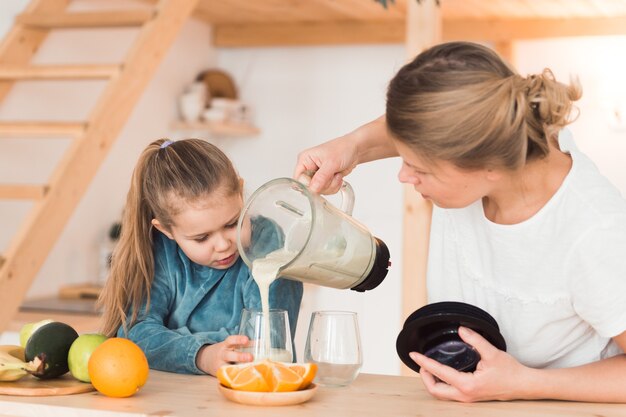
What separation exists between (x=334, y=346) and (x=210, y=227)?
0.43 meters

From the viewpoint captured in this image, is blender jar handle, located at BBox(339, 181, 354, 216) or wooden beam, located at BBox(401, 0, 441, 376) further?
wooden beam, located at BBox(401, 0, 441, 376)

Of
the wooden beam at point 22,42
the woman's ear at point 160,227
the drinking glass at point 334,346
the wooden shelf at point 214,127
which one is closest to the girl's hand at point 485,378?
the drinking glass at point 334,346

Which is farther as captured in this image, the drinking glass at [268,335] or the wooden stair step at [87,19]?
the wooden stair step at [87,19]

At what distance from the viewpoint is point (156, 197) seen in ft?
5.80

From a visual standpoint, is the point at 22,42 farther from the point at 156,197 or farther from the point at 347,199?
the point at 347,199

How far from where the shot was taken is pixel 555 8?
420 cm

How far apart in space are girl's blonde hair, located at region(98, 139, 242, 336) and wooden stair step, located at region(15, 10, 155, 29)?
1.41 metres

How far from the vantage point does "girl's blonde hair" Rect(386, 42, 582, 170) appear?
51.3 inches

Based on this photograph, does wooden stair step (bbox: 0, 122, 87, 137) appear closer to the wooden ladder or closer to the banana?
the wooden ladder

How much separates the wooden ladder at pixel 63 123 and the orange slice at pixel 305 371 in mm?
1395

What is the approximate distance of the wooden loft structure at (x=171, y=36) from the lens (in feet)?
8.45

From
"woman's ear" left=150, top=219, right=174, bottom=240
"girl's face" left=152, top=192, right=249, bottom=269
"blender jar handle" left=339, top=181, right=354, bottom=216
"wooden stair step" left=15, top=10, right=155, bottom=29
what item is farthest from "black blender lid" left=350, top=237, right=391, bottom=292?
"wooden stair step" left=15, top=10, right=155, bottom=29

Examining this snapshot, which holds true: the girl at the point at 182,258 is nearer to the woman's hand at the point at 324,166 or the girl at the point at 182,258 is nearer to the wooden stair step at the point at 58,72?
the woman's hand at the point at 324,166

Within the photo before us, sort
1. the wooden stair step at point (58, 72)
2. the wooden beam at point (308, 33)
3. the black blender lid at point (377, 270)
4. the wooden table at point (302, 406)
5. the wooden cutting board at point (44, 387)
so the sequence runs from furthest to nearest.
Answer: the wooden beam at point (308, 33)
the wooden stair step at point (58, 72)
the black blender lid at point (377, 270)
the wooden cutting board at point (44, 387)
the wooden table at point (302, 406)
